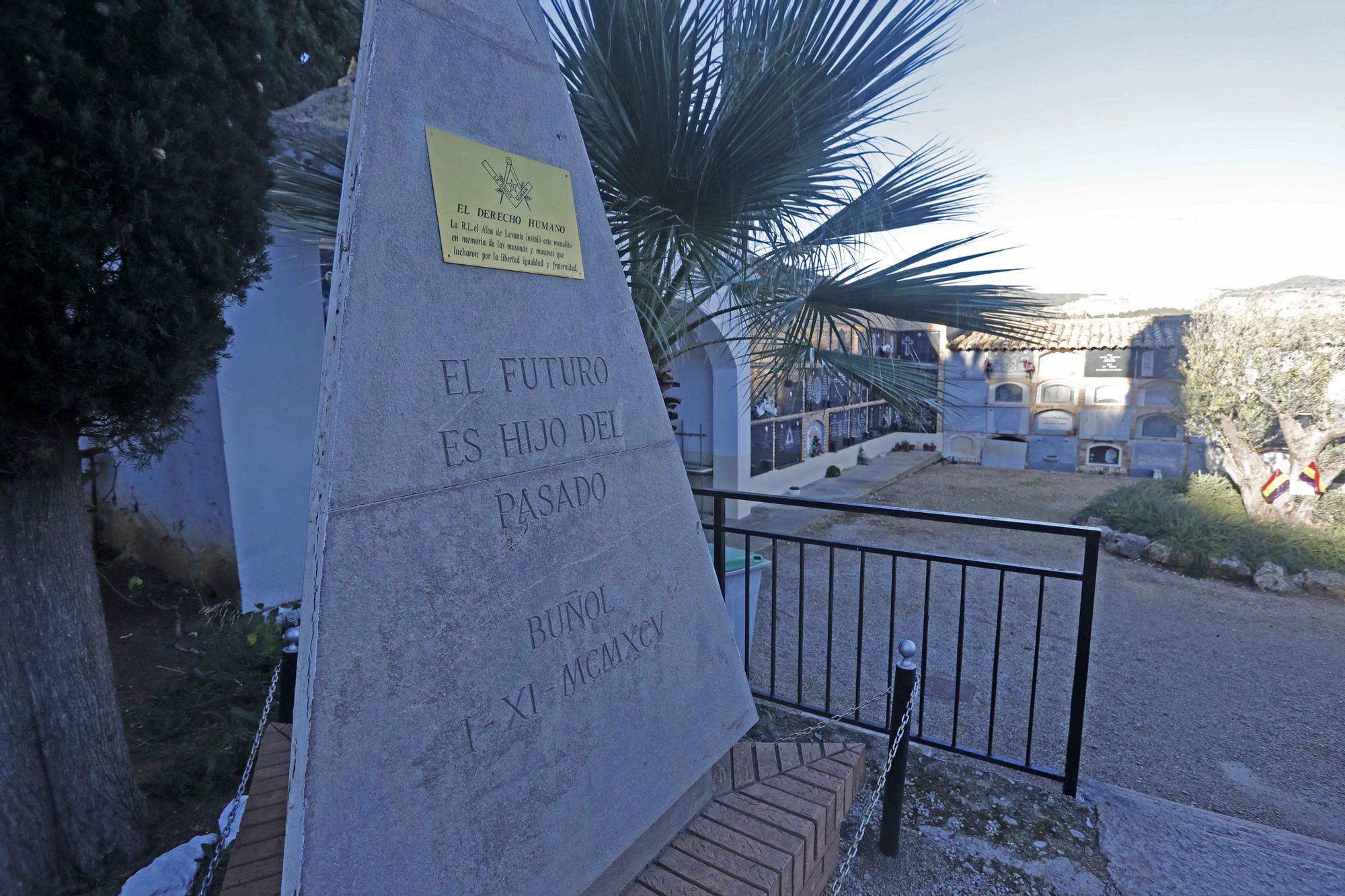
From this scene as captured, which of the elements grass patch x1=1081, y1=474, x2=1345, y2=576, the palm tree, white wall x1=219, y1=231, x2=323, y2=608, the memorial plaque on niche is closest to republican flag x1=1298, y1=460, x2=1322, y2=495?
grass patch x1=1081, y1=474, x2=1345, y2=576

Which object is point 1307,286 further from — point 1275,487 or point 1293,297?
point 1275,487

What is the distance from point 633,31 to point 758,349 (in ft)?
5.25

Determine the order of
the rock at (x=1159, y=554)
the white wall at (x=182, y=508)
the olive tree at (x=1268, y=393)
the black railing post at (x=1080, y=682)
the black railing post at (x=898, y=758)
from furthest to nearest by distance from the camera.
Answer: the olive tree at (x=1268, y=393), the rock at (x=1159, y=554), the white wall at (x=182, y=508), the black railing post at (x=1080, y=682), the black railing post at (x=898, y=758)

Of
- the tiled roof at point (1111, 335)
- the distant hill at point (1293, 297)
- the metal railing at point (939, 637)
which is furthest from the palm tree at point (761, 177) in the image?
the tiled roof at point (1111, 335)

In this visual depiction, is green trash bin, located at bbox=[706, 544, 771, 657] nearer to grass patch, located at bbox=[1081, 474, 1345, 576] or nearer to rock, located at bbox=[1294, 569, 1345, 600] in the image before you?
grass patch, located at bbox=[1081, 474, 1345, 576]

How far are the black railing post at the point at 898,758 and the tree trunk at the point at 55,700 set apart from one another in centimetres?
269

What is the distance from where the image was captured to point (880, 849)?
2262mm

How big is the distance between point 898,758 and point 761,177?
243cm

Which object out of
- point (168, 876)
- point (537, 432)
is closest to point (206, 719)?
point (168, 876)

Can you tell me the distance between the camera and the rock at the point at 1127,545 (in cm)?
810

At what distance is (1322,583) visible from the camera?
6.82 m

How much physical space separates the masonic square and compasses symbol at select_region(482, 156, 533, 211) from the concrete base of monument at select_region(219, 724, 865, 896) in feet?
5.61

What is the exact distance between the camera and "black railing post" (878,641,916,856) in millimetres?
2184

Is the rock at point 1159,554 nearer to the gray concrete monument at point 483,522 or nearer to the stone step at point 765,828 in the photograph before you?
the stone step at point 765,828
